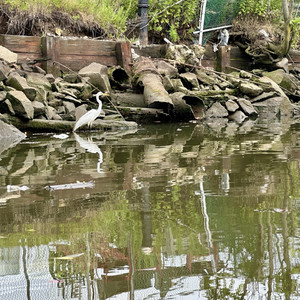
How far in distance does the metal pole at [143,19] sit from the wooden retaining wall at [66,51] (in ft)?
7.05

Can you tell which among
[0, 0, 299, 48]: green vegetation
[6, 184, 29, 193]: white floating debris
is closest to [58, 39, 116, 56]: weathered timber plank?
[0, 0, 299, 48]: green vegetation

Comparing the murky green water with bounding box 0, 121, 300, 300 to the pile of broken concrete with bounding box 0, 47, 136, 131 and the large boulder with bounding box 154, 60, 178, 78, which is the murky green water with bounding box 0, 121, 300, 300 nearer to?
the pile of broken concrete with bounding box 0, 47, 136, 131

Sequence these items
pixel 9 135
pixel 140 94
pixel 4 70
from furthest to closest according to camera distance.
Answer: pixel 140 94
pixel 4 70
pixel 9 135

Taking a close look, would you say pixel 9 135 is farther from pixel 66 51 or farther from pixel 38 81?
pixel 66 51

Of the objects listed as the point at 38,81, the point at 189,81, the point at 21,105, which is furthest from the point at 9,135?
the point at 189,81

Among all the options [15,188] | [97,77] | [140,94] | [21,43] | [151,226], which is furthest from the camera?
[140,94]

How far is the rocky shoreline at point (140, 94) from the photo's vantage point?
11.3m

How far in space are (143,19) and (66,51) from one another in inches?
138

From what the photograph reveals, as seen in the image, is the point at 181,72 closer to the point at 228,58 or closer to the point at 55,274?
the point at 228,58

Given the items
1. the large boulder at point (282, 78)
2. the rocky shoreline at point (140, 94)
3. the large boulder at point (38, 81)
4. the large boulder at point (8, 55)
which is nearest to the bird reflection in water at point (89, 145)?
the rocky shoreline at point (140, 94)

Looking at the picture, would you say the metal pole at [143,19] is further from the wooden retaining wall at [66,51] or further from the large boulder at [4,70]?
the large boulder at [4,70]

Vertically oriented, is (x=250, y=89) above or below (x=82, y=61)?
below

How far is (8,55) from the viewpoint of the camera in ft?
41.3

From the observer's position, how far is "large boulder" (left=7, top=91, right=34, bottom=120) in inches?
419
